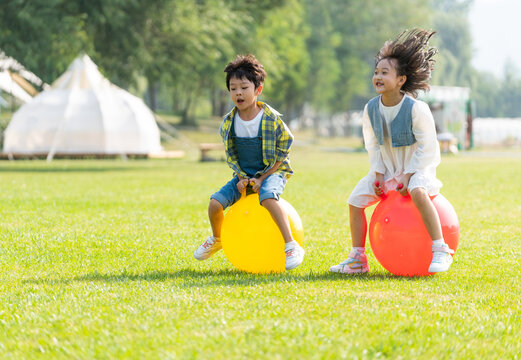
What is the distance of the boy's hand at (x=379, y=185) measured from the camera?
20.3 ft

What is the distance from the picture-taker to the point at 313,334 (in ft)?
13.5

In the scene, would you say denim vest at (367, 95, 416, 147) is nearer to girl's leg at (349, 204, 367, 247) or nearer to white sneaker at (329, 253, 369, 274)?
girl's leg at (349, 204, 367, 247)

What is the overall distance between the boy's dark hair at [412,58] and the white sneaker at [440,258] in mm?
1425

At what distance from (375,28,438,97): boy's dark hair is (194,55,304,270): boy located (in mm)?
1084

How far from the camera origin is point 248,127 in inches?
253

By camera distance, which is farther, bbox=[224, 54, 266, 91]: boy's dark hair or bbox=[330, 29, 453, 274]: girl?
bbox=[224, 54, 266, 91]: boy's dark hair

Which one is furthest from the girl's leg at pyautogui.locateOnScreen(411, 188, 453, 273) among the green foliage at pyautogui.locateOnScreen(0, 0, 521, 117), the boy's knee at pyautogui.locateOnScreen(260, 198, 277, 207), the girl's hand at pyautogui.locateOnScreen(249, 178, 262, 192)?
the green foliage at pyautogui.locateOnScreen(0, 0, 521, 117)

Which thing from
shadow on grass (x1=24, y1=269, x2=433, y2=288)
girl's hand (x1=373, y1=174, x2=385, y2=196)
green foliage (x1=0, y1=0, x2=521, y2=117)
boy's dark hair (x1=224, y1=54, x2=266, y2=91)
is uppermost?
green foliage (x1=0, y1=0, x2=521, y2=117)

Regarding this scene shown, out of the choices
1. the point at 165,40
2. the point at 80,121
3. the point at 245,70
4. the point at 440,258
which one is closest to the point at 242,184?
the point at 245,70

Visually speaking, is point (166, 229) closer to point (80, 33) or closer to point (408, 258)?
point (408, 258)

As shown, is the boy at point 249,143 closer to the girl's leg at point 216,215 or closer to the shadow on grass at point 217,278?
the girl's leg at point 216,215

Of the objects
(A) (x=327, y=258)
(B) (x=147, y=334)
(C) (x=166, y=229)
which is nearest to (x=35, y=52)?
(C) (x=166, y=229)

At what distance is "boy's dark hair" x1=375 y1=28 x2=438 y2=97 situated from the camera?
6211 mm

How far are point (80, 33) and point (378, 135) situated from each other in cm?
1933
